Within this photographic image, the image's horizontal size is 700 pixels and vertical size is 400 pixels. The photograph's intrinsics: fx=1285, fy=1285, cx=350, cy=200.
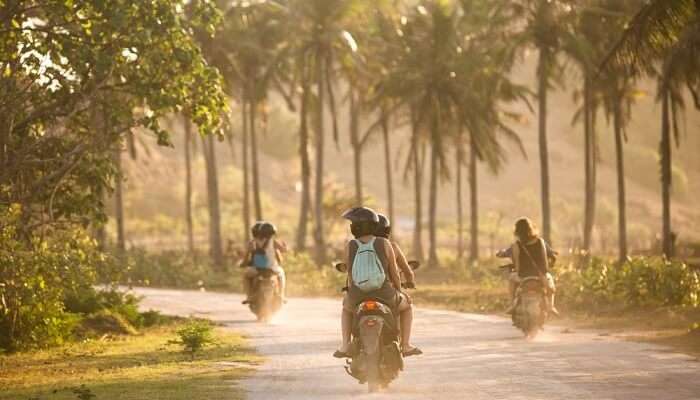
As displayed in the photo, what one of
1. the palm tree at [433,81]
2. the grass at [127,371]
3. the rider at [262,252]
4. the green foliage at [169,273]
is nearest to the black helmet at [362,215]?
the grass at [127,371]

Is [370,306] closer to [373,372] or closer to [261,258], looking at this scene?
[373,372]

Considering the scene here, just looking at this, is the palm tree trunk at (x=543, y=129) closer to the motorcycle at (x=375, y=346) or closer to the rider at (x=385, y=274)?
the rider at (x=385, y=274)

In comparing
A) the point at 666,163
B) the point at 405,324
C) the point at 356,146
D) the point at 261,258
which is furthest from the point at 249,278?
the point at 356,146

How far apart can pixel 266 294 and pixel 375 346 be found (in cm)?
1167

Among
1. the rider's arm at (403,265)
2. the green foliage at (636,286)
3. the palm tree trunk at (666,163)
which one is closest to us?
the rider's arm at (403,265)

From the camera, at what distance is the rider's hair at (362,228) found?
1345cm

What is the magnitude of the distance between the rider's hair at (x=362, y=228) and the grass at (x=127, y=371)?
2058mm

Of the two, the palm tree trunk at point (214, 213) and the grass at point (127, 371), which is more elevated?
the palm tree trunk at point (214, 213)

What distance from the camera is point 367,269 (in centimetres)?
1329

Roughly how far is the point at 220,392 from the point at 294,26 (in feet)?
122

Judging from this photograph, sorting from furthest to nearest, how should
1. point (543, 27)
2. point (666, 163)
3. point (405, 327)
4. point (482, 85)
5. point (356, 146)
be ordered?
1. point (356, 146)
2. point (482, 85)
3. point (543, 27)
4. point (666, 163)
5. point (405, 327)

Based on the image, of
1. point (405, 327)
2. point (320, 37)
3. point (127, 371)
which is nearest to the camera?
point (405, 327)

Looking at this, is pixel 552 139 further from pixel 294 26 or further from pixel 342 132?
pixel 294 26

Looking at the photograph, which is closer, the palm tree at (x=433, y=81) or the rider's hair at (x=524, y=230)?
the rider's hair at (x=524, y=230)
